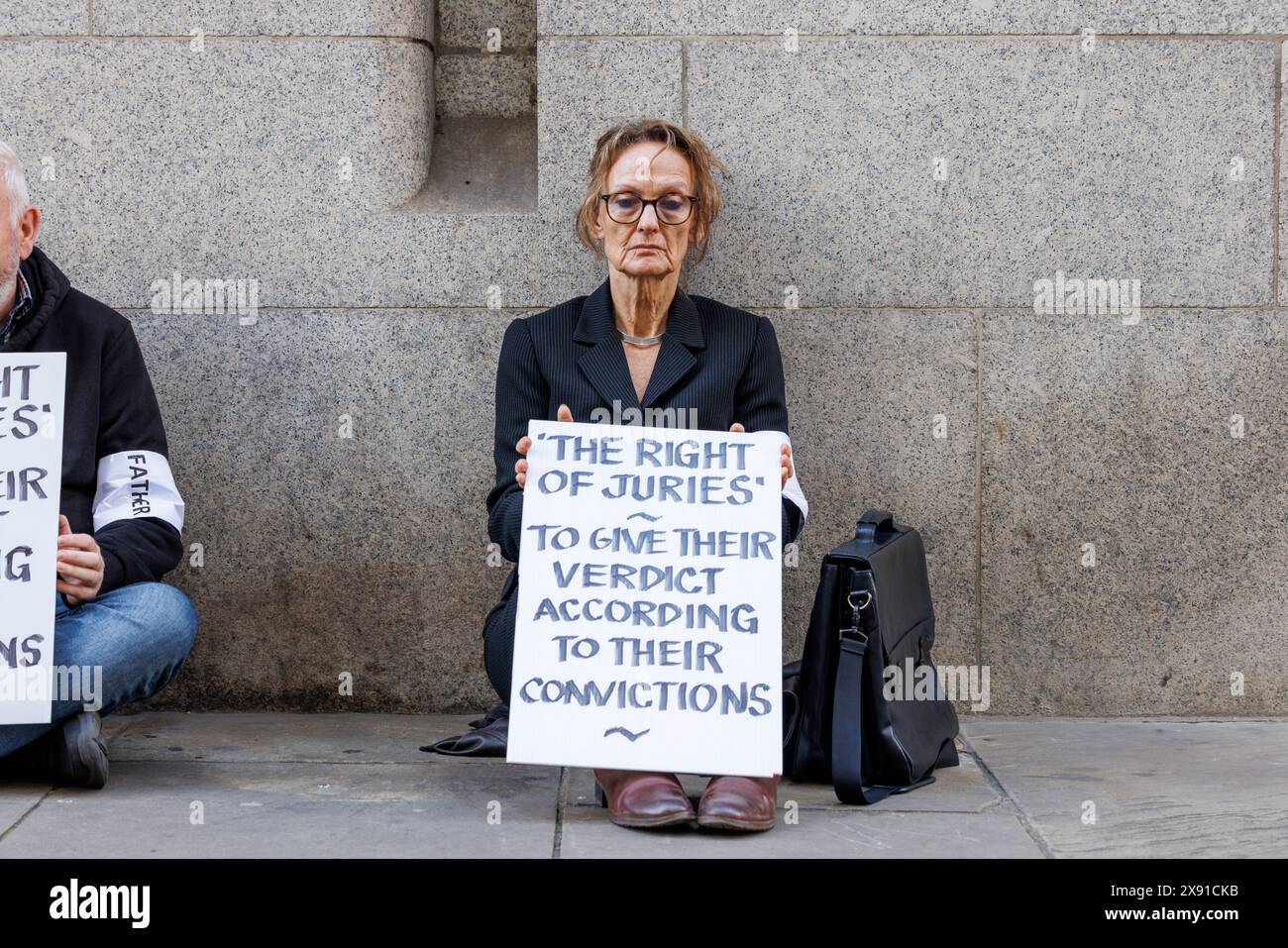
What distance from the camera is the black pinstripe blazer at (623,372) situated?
4305mm

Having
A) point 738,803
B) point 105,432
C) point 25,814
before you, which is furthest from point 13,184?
point 738,803

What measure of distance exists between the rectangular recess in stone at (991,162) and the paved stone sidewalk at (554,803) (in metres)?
1.54

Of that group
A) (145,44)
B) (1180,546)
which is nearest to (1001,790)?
(1180,546)

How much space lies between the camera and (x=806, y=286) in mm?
5062

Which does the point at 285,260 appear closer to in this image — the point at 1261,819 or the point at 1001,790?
the point at 1001,790

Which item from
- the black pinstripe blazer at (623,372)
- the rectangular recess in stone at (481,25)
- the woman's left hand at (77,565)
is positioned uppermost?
the rectangular recess in stone at (481,25)

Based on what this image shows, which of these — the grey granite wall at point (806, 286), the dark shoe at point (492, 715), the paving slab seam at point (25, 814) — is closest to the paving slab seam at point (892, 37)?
the grey granite wall at point (806, 286)

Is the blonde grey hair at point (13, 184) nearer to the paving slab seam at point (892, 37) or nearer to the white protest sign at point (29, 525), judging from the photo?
the white protest sign at point (29, 525)

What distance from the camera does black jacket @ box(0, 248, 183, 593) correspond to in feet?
13.8

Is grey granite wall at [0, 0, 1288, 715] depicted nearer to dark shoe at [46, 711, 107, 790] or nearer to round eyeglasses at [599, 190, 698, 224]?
round eyeglasses at [599, 190, 698, 224]

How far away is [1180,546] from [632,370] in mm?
2058

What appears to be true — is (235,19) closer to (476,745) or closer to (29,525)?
(29,525)

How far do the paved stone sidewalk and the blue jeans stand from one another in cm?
24

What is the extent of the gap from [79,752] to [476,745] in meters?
1.15
